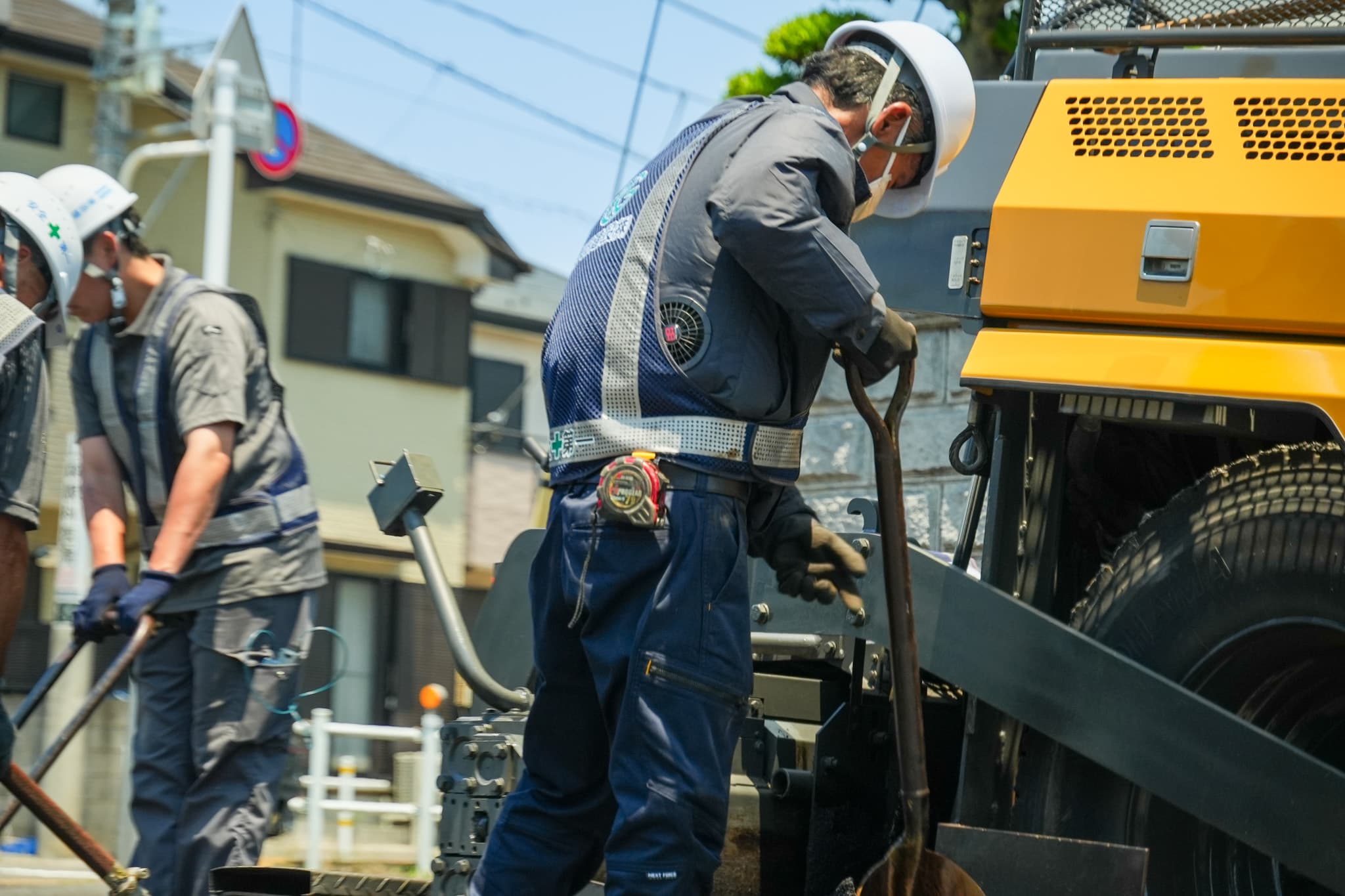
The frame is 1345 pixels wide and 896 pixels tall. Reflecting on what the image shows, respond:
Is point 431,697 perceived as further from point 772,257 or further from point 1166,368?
point 1166,368

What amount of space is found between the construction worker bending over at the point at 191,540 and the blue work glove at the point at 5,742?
2.61 ft

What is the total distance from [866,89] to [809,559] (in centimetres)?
87

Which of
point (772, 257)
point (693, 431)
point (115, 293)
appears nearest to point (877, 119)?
point (772, 257)

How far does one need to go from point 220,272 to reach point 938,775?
11.4 meters

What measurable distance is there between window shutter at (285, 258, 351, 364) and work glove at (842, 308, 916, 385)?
64.2 feet

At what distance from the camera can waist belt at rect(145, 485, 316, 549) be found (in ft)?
14.7

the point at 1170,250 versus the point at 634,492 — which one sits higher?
the point at 1170,250

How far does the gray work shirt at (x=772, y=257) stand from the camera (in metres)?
2.95

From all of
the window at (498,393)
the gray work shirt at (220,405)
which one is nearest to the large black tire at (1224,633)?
the gray work shirt at (220,405)

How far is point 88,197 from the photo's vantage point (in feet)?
14.7

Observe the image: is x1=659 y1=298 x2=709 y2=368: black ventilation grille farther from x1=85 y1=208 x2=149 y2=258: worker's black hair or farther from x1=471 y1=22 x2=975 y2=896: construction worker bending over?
x1=85 y1=208 x2=149 y2=258: worker's black hair

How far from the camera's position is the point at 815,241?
9.65 ft

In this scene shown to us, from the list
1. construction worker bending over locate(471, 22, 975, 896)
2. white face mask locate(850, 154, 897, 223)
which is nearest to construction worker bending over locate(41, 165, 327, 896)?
construction worker bending over locate(471, 22, 975, 896)

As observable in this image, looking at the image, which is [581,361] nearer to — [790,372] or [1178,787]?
[790,372]
